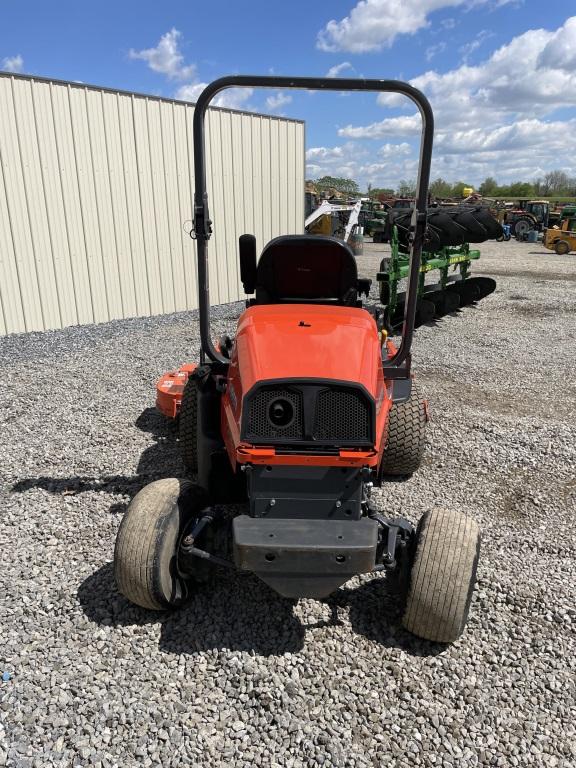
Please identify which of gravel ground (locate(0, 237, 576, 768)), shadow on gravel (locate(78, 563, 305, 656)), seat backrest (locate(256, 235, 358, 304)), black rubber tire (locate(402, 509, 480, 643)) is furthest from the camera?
seat backrest (locate(256, 235, 358, 304))

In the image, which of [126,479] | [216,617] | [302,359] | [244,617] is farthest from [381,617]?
[126,479]

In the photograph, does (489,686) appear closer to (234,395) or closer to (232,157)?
(234,395)

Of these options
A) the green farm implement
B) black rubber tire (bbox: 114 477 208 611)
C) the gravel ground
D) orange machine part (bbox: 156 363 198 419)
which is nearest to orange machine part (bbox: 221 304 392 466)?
black rubber tire (bbox: 114 477 208 611)

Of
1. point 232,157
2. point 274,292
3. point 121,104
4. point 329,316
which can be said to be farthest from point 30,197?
point 329,316

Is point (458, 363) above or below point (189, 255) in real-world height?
below

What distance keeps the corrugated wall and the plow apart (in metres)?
3.05

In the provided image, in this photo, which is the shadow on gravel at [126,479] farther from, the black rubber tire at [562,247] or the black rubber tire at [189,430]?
the black rubber tire at [562,247]

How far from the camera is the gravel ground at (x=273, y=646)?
2.16m

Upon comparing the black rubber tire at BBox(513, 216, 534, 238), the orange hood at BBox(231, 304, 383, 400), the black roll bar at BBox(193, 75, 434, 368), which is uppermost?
the black roll bar at BBox(193, 75, 434, 368)

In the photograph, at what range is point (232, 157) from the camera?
10.0m

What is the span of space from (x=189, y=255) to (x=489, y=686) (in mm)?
8453

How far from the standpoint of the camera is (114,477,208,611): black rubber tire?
2566 millimetres

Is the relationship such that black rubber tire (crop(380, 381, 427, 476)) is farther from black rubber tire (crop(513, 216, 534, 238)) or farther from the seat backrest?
black rubber tire (crop(513, 216, 534, 238))

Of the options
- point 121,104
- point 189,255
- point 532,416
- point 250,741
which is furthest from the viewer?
point 189,255
